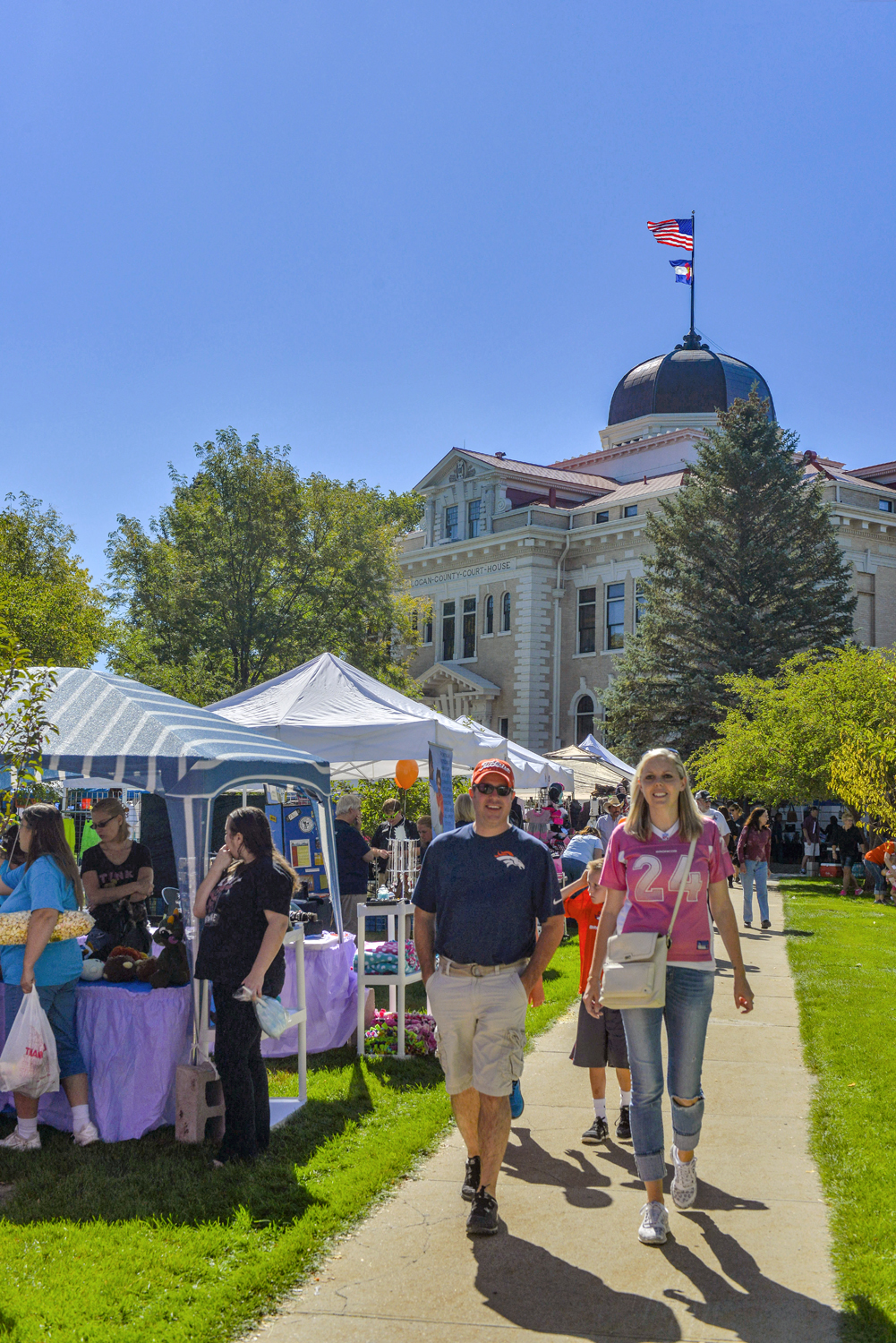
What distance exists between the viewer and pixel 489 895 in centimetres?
508

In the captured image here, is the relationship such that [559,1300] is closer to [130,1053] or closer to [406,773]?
[130,1053]

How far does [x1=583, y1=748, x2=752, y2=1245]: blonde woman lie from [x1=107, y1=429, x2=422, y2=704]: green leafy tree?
21152 millimetres

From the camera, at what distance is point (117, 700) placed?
26.8ft

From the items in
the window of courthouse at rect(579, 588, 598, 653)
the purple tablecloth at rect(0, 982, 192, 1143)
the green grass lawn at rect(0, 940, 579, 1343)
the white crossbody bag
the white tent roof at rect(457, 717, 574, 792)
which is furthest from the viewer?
the window of courthouse at rect(579, 588, 598, 653)

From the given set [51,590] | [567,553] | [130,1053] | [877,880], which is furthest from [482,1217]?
[567,553]

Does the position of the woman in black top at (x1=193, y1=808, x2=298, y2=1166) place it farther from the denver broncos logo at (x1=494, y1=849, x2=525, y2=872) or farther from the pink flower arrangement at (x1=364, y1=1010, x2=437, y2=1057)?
the pink flower arrangement at (x1=364, y1=1010, x2=437, y2=1057)

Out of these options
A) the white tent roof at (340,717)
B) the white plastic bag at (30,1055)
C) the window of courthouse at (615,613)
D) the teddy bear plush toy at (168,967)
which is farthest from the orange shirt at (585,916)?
the window of courthouse at (615,613)

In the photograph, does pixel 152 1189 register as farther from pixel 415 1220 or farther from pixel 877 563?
pixel 877 563

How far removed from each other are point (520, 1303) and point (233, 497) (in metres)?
23.7

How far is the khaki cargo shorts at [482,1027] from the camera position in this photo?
5.06 m

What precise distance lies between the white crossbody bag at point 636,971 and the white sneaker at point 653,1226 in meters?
0.82

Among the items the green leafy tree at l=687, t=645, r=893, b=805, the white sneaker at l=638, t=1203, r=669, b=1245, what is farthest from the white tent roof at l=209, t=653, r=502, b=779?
the green leafy tree at l=687, t=645, r=893, b=805

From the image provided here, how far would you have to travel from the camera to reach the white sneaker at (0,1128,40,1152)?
250 inches

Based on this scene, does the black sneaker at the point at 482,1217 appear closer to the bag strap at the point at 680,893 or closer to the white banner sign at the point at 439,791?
the bag strap at the point at 680,893
